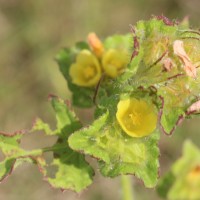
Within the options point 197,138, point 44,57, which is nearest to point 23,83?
point 44,57

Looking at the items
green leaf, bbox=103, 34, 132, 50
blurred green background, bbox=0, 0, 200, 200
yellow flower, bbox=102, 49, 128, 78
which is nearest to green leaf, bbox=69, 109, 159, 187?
yellow flower, bbox=102, 49, 128, 78

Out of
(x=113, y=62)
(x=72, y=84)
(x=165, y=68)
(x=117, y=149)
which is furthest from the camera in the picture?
(x=72, y=84)

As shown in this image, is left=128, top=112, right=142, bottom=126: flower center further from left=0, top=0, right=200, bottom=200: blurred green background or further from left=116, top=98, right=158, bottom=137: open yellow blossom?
left=0, top=0, right=200, bottom=200: blurred green background

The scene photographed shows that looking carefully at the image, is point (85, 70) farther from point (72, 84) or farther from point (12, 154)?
point (12, 154)

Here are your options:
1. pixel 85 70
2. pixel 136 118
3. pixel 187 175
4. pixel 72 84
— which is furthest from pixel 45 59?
pixel 187 175

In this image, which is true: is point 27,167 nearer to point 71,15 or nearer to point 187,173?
point 71,15

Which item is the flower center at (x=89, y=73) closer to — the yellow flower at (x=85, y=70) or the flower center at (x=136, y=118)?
the yellow flower at (x=85, y=70)
